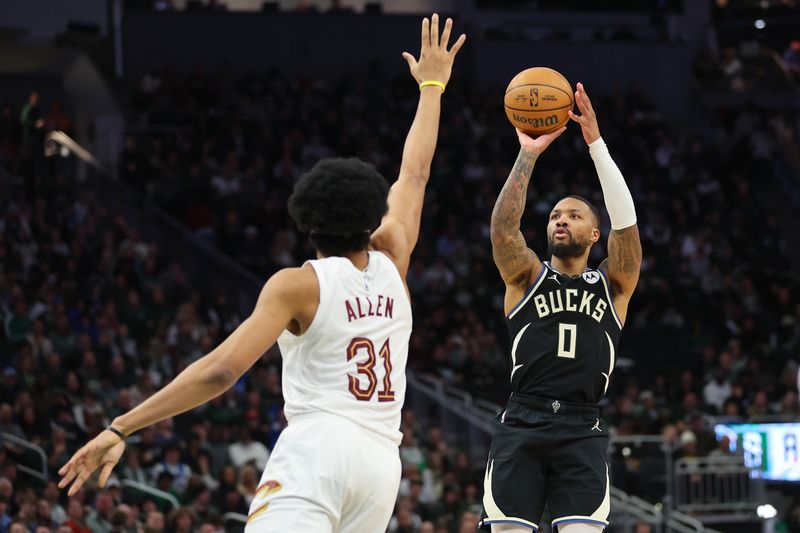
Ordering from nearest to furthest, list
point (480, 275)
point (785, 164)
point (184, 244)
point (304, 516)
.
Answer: point (304, 516), point (184, 244), point (480, 275), point (785, 164)

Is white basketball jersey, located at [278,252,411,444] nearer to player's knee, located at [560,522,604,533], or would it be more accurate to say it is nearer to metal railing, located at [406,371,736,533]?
player's knee, located at [560,522,604,533]

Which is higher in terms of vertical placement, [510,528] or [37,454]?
[37,454]

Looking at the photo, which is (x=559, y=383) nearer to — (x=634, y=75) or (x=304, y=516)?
(x=304, y=516)

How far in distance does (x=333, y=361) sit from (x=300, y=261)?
17.4 meters

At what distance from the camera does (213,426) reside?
15852 mm

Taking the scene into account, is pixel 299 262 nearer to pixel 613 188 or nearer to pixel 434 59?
pixel 613 188

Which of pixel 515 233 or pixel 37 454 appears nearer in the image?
pixel 515 233

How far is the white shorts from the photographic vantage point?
4.51 m

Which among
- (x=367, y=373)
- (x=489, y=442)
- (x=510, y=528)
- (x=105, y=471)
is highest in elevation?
(x=367, y=373)

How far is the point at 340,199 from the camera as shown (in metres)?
4.66

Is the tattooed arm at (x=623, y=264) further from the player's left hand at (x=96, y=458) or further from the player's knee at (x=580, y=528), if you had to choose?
the player's left hand at (x=96, y=458)

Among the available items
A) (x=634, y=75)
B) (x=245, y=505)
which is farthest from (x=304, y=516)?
(x=634, y=75)

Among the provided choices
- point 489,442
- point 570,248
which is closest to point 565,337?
point 570,248

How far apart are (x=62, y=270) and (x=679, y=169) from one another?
13.9 m
